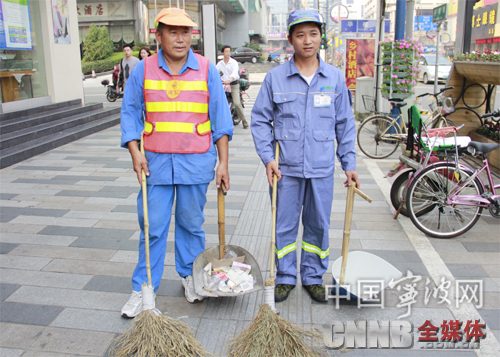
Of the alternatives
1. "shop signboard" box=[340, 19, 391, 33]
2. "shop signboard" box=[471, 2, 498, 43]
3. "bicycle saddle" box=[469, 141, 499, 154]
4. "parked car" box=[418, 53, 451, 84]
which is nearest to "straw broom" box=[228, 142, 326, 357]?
"bicycle saddle" box=[469, 141, 499, 154]

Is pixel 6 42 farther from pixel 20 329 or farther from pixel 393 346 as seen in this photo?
pixel 393 346

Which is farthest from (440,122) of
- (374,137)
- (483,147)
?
(483,147)

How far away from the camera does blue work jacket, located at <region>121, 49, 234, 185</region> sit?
2797 millimetres

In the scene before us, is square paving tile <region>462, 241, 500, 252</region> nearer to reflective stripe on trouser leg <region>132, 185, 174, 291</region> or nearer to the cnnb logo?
the cnnb logo

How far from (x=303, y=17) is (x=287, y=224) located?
1.29 meters

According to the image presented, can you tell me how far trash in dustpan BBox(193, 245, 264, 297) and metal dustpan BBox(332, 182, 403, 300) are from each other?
0.54 m

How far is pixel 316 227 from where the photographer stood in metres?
3.07

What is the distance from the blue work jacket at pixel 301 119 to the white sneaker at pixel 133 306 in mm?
1171

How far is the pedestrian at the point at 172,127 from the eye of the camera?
277 cm

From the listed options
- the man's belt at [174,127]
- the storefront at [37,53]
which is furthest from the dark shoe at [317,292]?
the storefront at [37,53]

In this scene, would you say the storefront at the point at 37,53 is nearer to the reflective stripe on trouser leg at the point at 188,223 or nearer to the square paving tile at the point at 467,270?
the reflective stripe on trouser leg at the point at 188,223

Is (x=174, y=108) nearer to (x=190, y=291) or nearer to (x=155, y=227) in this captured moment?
(x=155, y=227)

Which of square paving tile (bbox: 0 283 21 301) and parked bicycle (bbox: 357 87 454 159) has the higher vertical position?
parked bicycle (bbox: 357 87 454 159)

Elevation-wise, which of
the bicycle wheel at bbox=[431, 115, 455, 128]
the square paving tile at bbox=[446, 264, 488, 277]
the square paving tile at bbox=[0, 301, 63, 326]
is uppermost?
the bicycle wheel at bbox=[431, 115, 455, 128]
